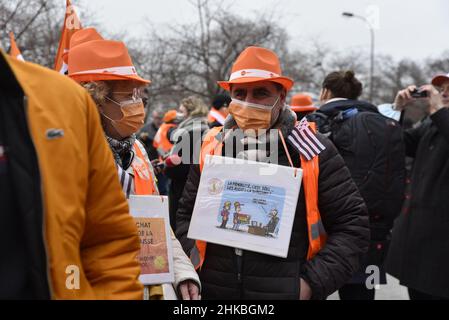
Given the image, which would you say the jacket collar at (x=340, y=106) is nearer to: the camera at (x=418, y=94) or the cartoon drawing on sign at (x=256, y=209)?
the camera at (x=418, y=94)

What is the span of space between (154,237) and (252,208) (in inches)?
20.6

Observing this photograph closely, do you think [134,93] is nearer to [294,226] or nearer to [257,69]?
[257,69]

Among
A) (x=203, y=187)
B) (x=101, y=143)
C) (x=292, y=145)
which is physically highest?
(x=101, y=143)

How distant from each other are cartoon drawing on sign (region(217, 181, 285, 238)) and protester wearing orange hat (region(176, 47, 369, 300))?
131 mm

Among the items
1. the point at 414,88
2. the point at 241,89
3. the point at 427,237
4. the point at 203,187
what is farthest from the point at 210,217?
the point at 414,88

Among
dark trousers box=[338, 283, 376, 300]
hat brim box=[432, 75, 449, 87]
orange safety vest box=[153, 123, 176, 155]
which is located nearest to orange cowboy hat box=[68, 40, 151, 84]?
hat brim box=[432, 75, 449, 87]

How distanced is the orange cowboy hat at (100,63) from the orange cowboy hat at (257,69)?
520 millimetres

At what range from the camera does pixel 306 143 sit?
9.15 ft

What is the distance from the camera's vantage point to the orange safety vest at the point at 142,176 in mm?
2666

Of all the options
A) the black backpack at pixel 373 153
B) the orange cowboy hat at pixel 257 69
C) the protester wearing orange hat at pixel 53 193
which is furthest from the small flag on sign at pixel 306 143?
the black backpack at pixel 373 153

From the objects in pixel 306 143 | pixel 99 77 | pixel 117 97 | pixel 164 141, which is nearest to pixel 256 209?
pixel 306 143

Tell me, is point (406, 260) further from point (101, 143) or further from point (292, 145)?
point (101, 143)

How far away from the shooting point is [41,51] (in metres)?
12.8
